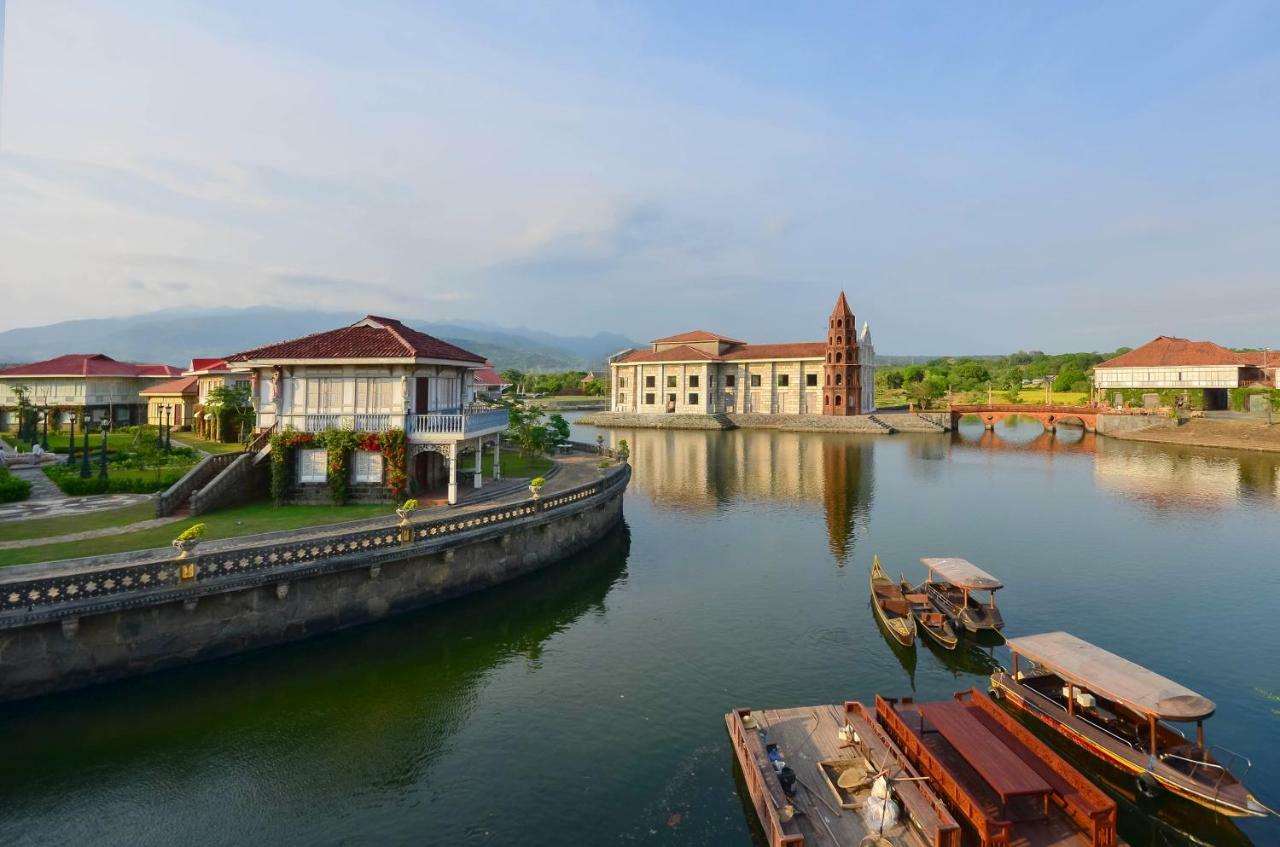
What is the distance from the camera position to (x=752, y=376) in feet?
370

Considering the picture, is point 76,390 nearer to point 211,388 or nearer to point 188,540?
point 211,388

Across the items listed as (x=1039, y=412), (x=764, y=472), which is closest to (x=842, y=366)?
(x=1039, y=412)

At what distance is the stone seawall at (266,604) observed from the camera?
1758 centimetres

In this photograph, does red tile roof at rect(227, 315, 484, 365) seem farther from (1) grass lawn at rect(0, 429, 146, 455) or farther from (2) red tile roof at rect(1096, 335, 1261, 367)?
(2) red tile roof at rect(1096, 335, 1261, 367)

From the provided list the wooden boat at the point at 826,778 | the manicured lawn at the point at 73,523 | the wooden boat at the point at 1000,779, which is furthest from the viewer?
the manicured lawn at the point at 73,523

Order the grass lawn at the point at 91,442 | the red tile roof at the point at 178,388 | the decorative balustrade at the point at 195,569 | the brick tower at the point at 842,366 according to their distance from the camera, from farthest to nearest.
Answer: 1. the brick tower at the point at 842,366
2. the red tile roof at the point at 178,388
3. the grass lawn at the point at 91,442
4. the decorative balustrade at the point at 195,569

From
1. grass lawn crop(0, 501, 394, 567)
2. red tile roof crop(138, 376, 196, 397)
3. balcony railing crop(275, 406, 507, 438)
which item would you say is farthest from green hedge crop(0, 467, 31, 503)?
red tile roof crop(138, 376, 196, 397)

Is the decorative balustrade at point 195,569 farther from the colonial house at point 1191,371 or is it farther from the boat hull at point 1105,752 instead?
the colonial house at point 1191,371

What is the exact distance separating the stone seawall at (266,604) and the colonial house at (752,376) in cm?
8386

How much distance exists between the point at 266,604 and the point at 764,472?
156 feet

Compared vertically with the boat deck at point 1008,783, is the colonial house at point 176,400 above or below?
above

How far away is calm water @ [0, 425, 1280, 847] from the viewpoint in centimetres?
1446

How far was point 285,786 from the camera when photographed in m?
15.4

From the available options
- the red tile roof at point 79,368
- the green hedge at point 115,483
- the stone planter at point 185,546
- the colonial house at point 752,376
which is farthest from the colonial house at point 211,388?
the colonial house at point 752,376
